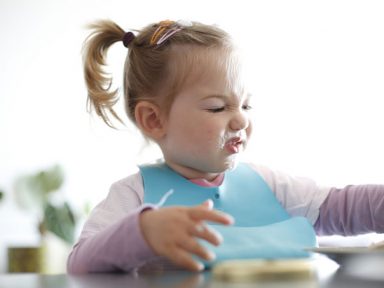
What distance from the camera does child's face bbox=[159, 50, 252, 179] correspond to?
124 cm

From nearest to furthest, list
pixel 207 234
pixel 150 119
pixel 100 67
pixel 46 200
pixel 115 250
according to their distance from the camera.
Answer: pixel 207 234 < pixel 115 250 < pixel 150 119 < pixel 100 67 < pixel 46 200

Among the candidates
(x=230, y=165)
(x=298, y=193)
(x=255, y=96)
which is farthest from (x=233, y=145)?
(x=255, y=96)

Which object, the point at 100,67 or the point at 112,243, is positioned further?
the point at 100,67

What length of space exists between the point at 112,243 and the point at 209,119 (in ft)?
1.28

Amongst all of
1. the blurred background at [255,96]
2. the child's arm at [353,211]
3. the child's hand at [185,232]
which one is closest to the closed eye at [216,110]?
the child's arm at [353,211]

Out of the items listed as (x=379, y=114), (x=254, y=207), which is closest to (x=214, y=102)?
(x=254, y=207)

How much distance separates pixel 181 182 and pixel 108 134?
2.09 meters

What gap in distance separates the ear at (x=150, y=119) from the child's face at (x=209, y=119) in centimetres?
4

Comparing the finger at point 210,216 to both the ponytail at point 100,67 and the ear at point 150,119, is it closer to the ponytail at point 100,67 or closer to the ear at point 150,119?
the ear at point 150,119

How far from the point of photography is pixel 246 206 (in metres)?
1.26

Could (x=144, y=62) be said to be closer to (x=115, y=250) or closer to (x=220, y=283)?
(x=115, y=250)

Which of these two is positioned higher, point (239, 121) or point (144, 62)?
point (144, 62)

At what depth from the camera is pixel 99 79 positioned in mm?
1492

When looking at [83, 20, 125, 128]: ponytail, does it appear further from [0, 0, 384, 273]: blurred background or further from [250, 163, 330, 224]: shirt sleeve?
[0, 0, 384, 273]: blurred background
